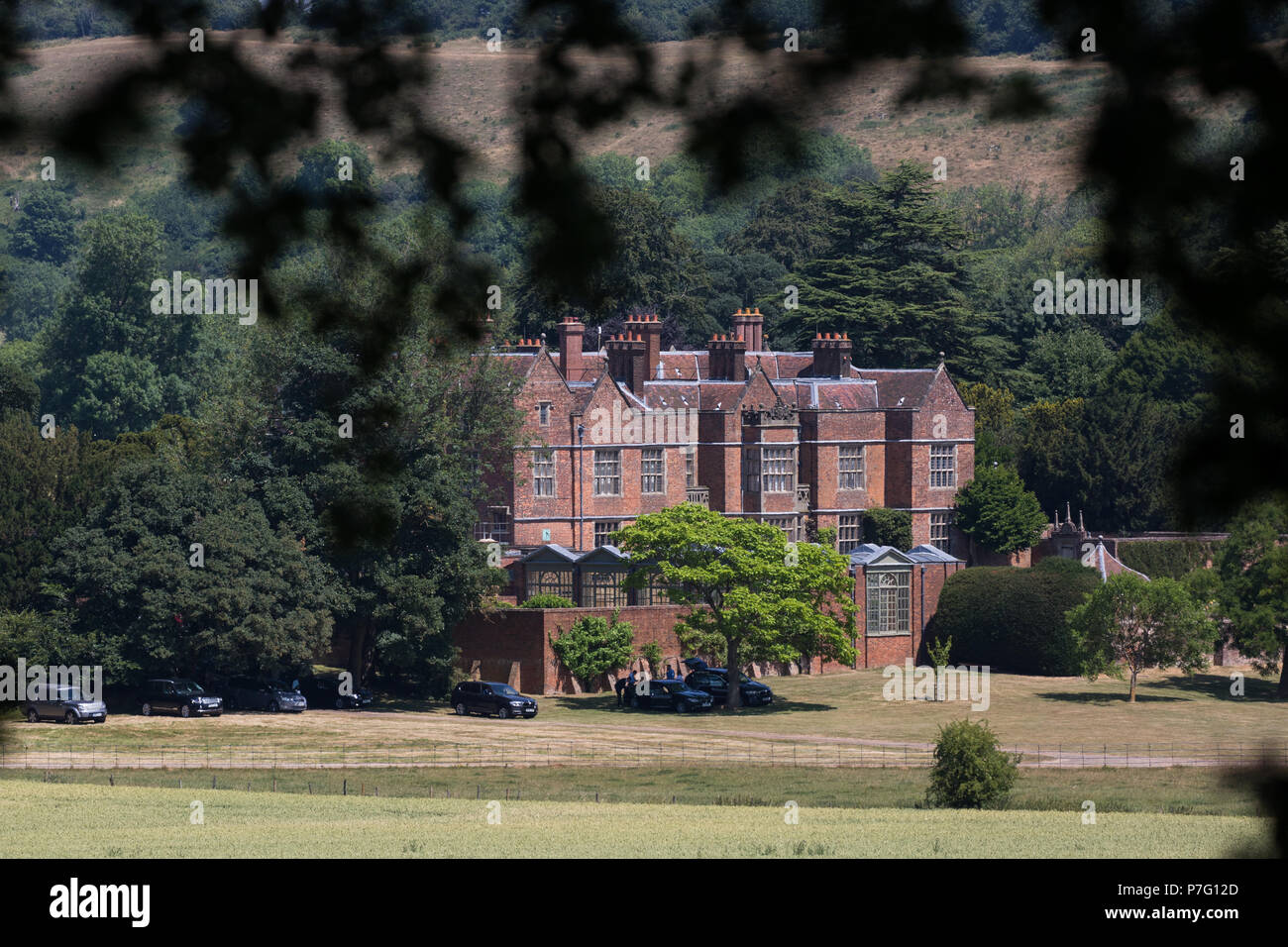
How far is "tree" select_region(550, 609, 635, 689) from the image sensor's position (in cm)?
6047

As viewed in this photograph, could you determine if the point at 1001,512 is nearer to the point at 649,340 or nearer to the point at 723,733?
the point at 649,340

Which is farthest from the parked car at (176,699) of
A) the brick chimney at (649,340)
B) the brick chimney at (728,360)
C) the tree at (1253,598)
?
the tree at (1253,598)

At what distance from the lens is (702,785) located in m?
43.0

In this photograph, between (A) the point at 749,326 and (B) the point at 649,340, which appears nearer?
(B) the point at 649,340

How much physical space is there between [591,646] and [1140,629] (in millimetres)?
17752

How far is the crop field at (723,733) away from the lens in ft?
154

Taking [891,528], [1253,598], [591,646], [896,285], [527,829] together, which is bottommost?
[527,829]

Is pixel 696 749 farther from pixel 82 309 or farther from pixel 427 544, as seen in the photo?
pixel 82 309

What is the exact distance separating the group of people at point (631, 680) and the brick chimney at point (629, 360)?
40.0 ft
